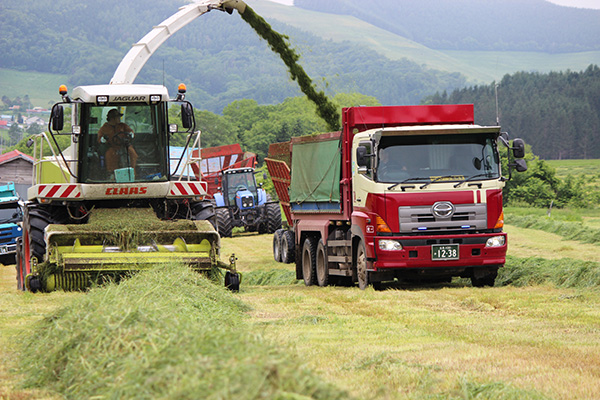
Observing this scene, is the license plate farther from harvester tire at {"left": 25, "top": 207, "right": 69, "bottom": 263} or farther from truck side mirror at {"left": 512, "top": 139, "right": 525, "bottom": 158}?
harvester tire at {"left": 25, "top": 207, "right": 69, "bottom": 263}

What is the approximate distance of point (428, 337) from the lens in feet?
25.0

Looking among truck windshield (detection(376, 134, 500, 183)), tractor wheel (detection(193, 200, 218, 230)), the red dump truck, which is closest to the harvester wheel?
tractor wheel (detection(193, 200, 218, 230))

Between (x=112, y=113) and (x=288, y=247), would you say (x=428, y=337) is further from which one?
(x=288, y=247)

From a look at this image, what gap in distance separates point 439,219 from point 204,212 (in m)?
3.85

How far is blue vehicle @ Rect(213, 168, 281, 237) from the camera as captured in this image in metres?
33.3

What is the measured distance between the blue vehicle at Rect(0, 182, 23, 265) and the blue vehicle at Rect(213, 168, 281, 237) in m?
8.74

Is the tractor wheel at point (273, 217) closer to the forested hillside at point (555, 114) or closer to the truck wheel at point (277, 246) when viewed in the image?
the truck wheel at point (277, 246)

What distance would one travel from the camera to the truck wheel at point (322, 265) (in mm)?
15000

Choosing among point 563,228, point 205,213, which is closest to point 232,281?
point 205,213

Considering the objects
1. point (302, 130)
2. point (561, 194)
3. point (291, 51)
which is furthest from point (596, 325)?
point (302, 130)

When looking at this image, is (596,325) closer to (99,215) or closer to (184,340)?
(184,340)

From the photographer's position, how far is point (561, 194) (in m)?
43.9

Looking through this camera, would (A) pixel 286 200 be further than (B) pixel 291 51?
Yes

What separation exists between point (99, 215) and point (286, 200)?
876 cm
